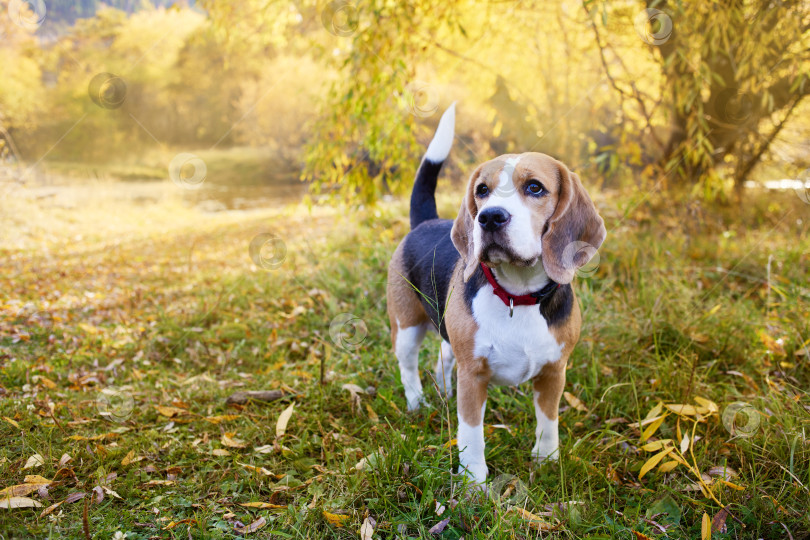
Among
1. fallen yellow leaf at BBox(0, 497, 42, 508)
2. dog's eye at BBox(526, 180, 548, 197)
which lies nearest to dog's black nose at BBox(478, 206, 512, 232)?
dog's eye at BBox(526, 180, 548, 197)

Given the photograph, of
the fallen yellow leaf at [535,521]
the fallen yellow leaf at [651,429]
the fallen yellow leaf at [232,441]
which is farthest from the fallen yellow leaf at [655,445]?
the fallen yellow leaf at [232,441]

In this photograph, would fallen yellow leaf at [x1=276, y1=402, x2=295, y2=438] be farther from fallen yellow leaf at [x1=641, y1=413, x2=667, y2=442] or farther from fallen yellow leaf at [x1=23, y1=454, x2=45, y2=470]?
fallen yellow leaf at [x1=641, y1=413, x2=667, y2=442]

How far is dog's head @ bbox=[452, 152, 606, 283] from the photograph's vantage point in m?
1.96

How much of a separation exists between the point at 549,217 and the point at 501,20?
5380mm

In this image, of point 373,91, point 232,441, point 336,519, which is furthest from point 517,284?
point 373,91

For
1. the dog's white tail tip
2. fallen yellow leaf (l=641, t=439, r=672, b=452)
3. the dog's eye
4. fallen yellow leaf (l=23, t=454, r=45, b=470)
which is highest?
the dog's white tail tip

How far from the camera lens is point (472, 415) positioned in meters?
2.27

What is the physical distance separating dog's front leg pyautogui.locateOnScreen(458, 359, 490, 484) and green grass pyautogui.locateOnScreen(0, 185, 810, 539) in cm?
11

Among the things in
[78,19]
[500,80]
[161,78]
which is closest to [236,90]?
[161,78]

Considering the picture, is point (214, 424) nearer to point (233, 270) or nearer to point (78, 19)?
point (233, 270)

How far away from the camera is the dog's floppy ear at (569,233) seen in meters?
2.07

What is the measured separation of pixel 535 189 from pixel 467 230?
375mm

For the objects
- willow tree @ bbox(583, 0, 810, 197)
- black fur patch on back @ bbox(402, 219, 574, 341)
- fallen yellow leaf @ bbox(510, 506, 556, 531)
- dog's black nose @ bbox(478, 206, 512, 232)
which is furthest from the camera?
willow tree @ bbox(583, 0, 810, 197)

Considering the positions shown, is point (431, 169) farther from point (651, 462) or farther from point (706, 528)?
point (706, 528)
